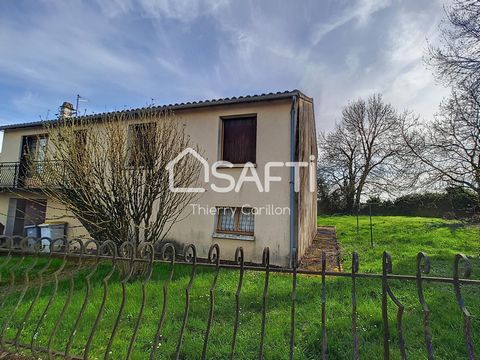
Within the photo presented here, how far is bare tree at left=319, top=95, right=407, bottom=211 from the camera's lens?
26.0m

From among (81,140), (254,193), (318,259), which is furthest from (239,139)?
(318,259)

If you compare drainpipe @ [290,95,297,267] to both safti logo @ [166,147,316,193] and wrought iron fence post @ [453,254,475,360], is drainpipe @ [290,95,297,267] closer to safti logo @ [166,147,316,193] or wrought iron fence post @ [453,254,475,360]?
safti logo @ [166,147,316,193]

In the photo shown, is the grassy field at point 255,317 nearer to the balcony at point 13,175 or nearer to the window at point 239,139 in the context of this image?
the window at point 239,139

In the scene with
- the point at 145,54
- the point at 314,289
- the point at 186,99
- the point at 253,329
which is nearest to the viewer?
the point at 253,329

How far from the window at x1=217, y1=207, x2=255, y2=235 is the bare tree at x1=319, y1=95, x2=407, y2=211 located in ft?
68.0

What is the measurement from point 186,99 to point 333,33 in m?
5.32

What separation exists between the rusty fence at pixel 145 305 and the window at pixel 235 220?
195 cm

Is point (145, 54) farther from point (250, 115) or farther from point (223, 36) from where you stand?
point (250, 115)

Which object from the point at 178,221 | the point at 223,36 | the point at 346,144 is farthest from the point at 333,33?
the point at 346,144

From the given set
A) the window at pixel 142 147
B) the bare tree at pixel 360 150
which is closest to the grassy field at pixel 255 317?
the window at pixel 142 147

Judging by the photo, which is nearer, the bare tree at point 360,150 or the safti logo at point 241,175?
the safti logo at point 241,175

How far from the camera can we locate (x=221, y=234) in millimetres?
8305

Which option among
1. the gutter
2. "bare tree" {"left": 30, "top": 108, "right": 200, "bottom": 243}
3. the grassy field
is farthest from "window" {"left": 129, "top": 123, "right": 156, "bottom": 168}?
the gutter

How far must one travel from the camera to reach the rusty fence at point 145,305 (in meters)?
1.76
